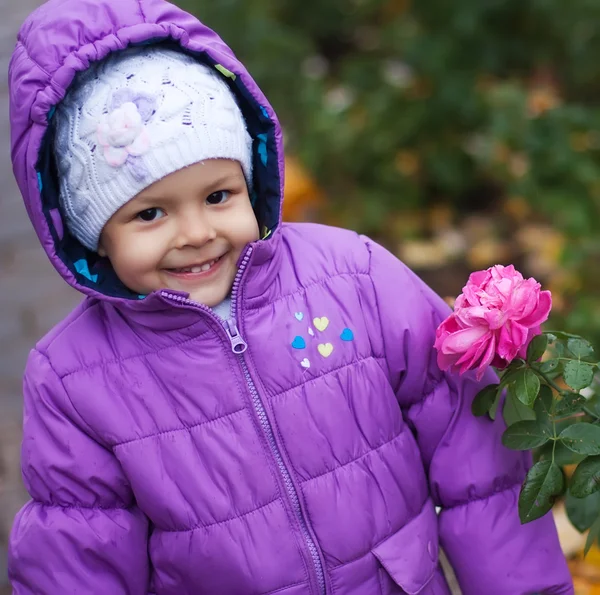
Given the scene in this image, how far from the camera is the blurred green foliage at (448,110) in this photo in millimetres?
4133

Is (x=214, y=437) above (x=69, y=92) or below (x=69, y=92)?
below

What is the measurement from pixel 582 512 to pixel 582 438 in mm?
323

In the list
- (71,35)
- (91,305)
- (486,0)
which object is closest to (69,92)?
(71,35)

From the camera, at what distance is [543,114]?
4.16 meters

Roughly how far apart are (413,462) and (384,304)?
1.12 feet

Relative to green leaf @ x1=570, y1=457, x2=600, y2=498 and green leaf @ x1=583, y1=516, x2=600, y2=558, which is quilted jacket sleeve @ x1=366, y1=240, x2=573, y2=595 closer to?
green leaf @ x1=583, y1=516, x2=600, y2=558

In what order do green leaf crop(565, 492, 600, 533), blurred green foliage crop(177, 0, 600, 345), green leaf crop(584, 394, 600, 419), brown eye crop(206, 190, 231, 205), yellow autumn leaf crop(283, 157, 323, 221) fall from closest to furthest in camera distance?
brown eye crop(206, 190, 231, 205) → green leaf crop(584, 394, 600, 419) → green leaf crop(565, 492, 600, 533) → blurred green foliage crop(177, 0, 600, 345) → yellow autumn leaf crop(283, 157, 323, 221)

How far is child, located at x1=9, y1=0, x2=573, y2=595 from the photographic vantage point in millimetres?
1923

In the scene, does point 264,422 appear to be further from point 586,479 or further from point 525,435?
point 586,479

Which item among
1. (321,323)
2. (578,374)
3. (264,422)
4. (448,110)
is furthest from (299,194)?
(578,374)

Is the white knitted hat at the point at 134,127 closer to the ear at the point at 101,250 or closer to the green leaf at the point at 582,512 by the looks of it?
the ear at the point at 101,250

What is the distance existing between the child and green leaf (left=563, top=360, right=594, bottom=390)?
24 cm

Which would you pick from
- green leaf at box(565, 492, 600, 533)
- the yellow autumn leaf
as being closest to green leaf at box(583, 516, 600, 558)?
green leaf at box(565, 492, 600, 533)

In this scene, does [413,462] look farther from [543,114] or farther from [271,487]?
[543,114]
